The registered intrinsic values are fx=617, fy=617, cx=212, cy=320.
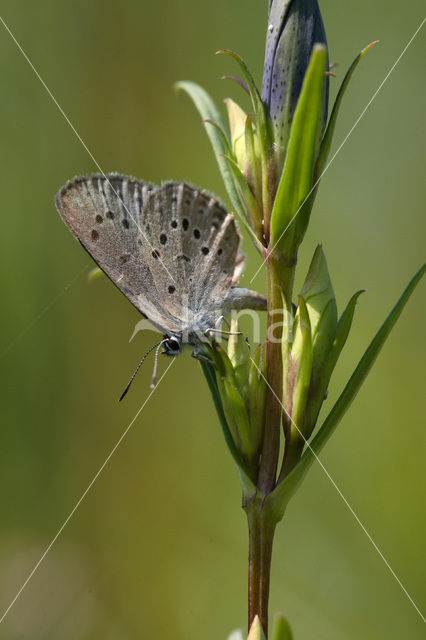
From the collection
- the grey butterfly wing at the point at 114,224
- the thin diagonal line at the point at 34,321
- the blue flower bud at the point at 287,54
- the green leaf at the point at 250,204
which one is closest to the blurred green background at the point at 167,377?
the thin diagonal line at the point at 34,321

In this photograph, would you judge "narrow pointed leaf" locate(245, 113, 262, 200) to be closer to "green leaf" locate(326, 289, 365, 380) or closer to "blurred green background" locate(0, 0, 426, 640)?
"green leaf" locate(326, 289, 365, 380)

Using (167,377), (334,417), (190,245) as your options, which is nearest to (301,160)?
(334,417)

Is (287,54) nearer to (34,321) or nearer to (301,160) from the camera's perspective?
(301,160)

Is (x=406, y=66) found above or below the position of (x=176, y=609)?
above

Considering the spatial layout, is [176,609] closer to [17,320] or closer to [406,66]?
[17,320]

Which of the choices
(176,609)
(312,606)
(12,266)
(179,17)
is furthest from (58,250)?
(312,606)

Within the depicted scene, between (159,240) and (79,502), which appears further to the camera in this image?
(79,502)

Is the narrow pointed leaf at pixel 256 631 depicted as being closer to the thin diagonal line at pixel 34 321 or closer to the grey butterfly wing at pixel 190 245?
the grey butterfly wing at pixel 190 245
